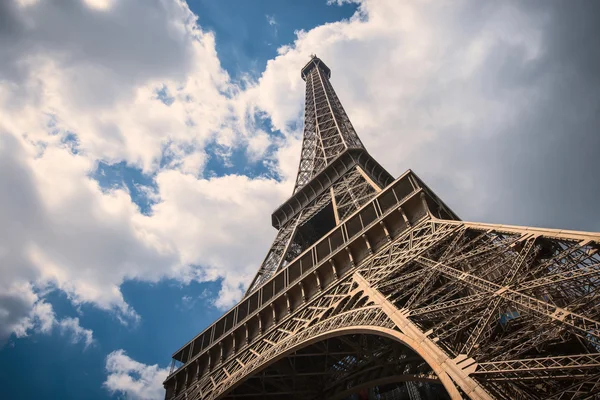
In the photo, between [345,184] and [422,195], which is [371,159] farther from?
[422,195]

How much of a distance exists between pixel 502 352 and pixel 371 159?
2378 centimetres

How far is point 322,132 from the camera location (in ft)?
138

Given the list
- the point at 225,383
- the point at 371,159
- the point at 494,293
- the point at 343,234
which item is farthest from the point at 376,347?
the point at 371,159

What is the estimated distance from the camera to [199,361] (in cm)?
2062

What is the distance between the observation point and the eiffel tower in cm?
788

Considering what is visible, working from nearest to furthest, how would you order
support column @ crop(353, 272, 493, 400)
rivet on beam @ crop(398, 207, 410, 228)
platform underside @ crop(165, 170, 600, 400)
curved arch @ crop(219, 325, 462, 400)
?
1. support column @ crop(353, 272, 493, 400)
2. curved arch @ crop(219, 325, 462, 400)
3. platform underside @ crop(165, 170, 600, 400)
4. rivet on beam @ crop(398, 207, 410, 228)

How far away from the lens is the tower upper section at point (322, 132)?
36562 mm

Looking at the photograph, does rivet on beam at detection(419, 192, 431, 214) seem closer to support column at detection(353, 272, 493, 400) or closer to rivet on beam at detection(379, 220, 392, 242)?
rivet on beam at detection(379, 220, 392, 242)

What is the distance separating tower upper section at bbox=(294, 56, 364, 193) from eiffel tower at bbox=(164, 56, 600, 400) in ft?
26.2

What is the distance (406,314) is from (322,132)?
108 ft

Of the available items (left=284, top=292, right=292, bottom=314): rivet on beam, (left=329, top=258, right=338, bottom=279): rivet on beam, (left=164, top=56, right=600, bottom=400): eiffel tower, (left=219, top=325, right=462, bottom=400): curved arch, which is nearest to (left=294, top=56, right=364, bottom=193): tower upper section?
(left=164, top=56, right=600, bottom=400): eiffel tower

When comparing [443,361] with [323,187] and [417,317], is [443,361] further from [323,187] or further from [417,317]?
[323,187]

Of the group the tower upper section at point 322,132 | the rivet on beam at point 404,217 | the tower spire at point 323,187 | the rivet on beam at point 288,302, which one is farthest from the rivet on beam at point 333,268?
the tower upper section at point 322,132

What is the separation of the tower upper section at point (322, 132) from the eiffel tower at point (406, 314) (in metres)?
7.99
